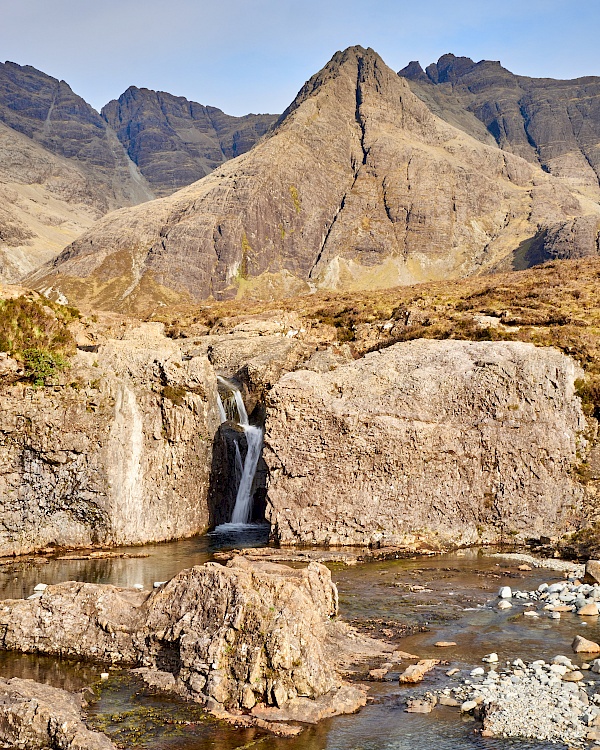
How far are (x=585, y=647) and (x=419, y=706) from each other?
4.99m

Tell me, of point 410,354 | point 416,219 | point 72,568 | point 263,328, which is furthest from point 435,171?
→ point 72,568

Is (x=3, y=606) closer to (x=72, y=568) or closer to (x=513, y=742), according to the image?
(x=72, y=568)

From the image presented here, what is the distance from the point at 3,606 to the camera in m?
17.7

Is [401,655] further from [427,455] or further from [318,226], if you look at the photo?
[318,226]

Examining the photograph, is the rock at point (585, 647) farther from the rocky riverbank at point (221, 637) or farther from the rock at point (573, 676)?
the rocky riverbank at point (221, 637)

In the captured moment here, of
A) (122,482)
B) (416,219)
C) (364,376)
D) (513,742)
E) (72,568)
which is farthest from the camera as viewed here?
A: (416,219)

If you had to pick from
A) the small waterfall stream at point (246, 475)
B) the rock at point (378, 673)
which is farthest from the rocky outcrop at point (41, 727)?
the small waterfall stream at point (246, 475)

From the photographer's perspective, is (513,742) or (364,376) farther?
(364,376)

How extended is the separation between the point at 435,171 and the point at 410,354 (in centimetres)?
16440

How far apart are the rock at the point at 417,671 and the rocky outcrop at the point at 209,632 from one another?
1.15 meters

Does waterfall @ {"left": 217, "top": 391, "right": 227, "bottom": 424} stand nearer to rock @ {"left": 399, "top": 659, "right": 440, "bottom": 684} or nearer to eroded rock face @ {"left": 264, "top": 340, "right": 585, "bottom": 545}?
eroded rock face @ {"left": 264, "top": 340, "right": 585, "bottom": 545}

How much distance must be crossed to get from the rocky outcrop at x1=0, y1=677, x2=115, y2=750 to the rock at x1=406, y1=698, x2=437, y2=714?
5253 mm

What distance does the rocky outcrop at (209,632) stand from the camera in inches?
549

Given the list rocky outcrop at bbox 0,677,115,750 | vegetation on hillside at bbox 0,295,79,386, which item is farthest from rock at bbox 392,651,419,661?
vegetation on hillside at bbox 0,295,79,386
